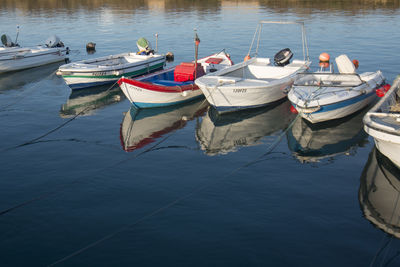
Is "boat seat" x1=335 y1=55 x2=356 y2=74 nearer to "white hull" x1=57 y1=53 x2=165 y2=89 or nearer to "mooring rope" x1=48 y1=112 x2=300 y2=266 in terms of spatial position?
"mooring rope" x1=48 y1=112 x2=300 y2=266

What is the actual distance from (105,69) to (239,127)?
37.5ft

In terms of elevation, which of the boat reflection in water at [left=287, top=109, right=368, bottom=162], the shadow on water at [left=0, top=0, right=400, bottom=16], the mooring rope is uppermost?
the shadow on water at [left=0, top=0, right=400, bottom=16]

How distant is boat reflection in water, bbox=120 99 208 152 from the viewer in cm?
1804

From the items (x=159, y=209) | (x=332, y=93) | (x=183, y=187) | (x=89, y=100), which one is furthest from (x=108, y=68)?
(x=159, y=209)

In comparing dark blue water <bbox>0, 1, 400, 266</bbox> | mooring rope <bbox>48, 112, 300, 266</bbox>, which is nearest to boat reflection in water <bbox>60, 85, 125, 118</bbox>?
dark blue water <bbox>0, 1, 400, 266</bbox>

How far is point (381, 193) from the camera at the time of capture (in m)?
12.9

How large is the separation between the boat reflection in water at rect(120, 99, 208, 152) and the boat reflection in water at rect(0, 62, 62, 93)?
1090 cm

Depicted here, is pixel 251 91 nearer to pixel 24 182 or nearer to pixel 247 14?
pixel 24 182

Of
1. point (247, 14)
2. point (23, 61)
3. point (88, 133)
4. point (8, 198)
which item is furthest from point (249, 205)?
point (247, 14)

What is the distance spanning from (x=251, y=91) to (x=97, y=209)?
35.3ft

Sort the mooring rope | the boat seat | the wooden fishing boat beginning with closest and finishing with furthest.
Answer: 1. the mooring rope
2. the wooden fishing boat
3. the boat seat

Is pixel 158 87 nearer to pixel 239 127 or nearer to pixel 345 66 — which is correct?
pixel 239 127

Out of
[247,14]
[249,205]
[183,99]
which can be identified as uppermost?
[247,14]

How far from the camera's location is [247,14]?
212ft
